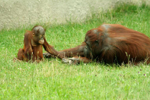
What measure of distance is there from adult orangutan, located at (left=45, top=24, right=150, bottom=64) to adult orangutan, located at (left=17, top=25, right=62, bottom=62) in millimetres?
499

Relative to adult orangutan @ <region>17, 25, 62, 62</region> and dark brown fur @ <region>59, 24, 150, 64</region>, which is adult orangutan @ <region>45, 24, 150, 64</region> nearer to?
dark brown fur @ <region>59, 24, 150, 64</region>

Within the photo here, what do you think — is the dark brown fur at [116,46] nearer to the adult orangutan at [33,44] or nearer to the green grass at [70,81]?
the green grass at [70,81]

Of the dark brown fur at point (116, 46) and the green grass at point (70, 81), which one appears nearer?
the green grass at point (70, 81)

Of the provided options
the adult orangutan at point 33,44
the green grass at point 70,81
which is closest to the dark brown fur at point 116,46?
the green grass at point 70,81

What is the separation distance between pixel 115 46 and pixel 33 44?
1.44 metres

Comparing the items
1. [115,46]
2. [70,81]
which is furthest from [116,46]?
[70,81]

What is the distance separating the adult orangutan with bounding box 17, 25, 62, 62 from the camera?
15.2 ft

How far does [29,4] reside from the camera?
23.2ft

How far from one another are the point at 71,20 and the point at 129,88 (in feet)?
14.9

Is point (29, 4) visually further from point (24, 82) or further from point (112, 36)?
point (24, 82)

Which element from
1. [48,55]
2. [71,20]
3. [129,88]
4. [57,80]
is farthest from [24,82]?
[71,20]

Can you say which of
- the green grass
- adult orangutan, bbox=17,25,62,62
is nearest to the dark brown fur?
the green grass

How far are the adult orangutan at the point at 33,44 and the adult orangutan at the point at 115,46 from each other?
0.50m

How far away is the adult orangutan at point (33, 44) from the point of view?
4625mm
